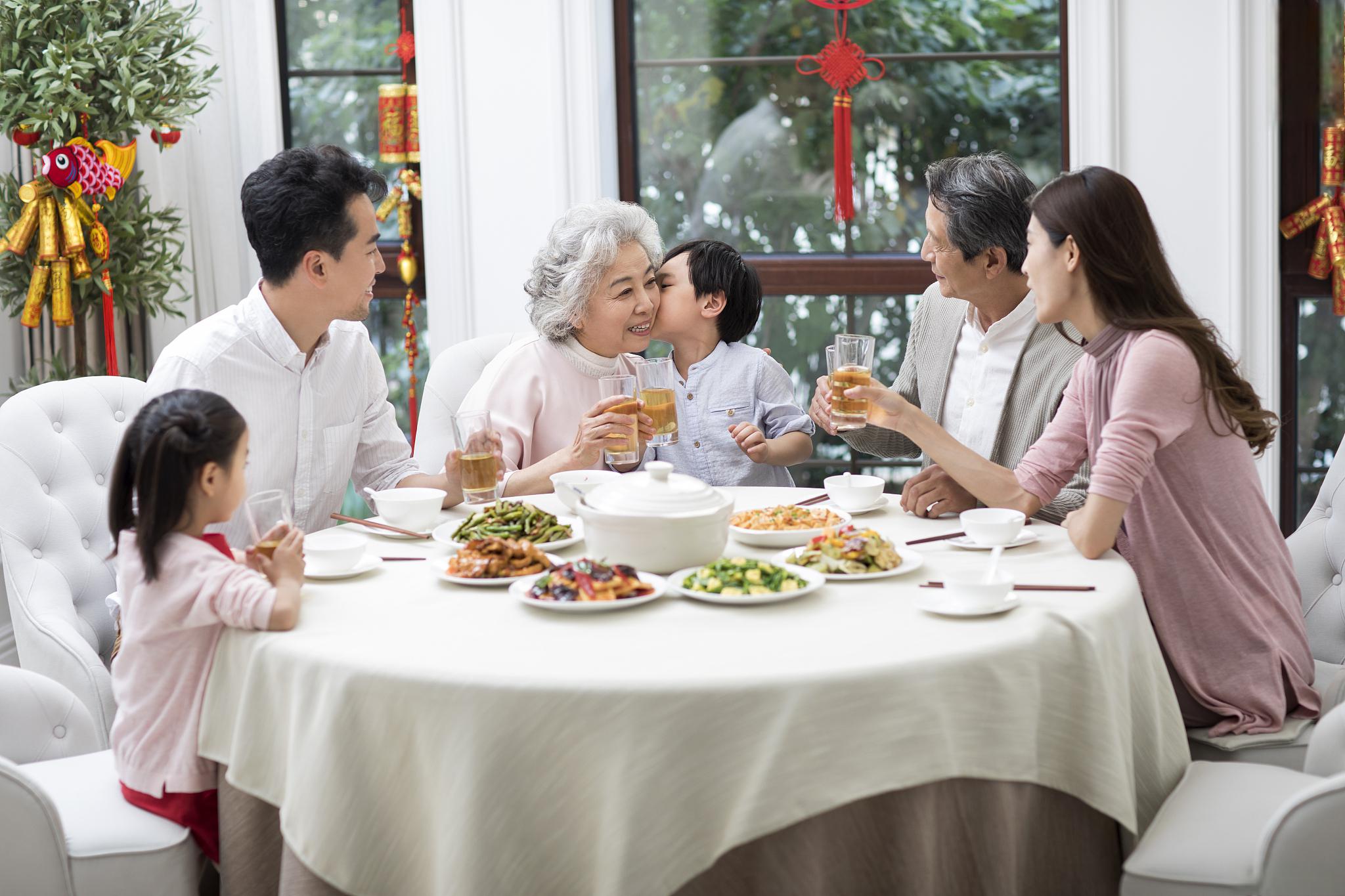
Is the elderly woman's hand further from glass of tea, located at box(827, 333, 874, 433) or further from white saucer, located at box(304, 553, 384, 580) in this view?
white saucer, located at box(304, 553, 384, 580)

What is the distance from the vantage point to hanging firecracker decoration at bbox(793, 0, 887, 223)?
153 inches

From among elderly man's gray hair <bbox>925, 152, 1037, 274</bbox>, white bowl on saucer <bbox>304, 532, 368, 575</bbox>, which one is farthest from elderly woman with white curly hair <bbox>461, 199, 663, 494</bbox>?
white bowl on saucer <bbox>304, 532, 368, 575</bbox>

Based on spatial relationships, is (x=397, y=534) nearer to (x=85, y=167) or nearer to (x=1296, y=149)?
(x=85, y=167)

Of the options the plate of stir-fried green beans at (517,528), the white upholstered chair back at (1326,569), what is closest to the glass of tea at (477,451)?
the plate of stir-fried green beans at (517,528)

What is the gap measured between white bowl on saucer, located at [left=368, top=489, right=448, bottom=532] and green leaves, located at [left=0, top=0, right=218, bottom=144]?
1.81 m

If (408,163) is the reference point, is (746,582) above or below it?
below

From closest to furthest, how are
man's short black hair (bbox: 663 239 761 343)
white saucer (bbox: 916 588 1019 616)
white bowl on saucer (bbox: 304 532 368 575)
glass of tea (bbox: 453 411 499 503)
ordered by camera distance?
white saucer (bbox: 916 588 1019 616) → white bowl on saucer (bbox: 304 532 368 575) → glass of tea (bbox: 453 411 499 503) → man's short black hair (bbox: 663 239 761 343)

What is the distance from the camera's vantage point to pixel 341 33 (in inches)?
166

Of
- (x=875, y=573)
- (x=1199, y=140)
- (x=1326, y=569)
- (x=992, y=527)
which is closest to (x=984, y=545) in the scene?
(x=992, y=527)

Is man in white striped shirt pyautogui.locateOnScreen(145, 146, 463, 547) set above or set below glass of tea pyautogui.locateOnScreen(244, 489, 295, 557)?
above

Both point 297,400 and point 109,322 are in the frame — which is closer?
point 297,400

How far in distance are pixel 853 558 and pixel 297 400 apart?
4.22 ft

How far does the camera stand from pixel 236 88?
408cm

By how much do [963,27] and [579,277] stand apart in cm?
180
